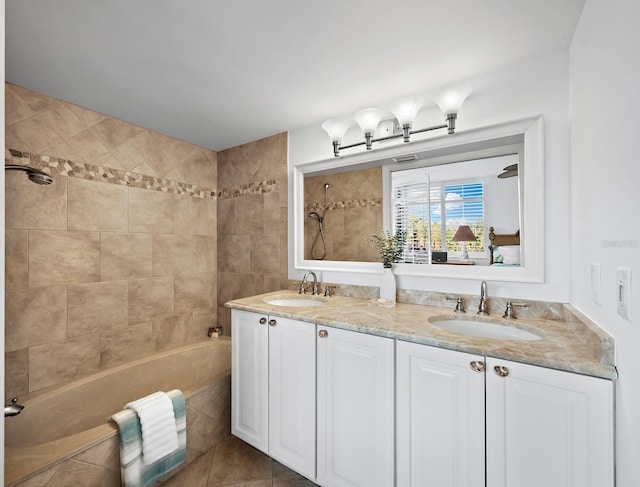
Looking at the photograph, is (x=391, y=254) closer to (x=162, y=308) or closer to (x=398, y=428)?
(x=398, y=428)

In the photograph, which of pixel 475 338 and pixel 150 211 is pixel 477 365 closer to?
pixel 475 338

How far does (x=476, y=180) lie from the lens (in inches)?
67.8

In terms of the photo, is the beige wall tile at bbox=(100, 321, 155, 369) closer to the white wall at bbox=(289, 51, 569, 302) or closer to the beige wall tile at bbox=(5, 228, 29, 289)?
the beige wall tile at bbox=(5, 228, 29, 289)

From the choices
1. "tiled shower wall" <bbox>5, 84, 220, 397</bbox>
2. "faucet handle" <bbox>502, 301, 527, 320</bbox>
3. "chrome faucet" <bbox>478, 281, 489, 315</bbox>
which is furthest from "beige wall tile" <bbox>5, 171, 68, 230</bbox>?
"faucet handle" <bbox>502, 301, 527, 320</bbox>

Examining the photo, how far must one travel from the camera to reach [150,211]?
8.05 ft

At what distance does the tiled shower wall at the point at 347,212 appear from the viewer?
6.92 ft

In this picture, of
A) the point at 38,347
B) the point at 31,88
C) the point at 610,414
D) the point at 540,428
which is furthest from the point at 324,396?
the point at 31,88

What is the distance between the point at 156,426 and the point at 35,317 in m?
1.07

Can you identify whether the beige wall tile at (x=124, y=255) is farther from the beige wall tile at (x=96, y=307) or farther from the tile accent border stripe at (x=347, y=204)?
the tile accent border stripe at (x=347, y=204)

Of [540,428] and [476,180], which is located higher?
[476,180]

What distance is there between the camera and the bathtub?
4.44 feet

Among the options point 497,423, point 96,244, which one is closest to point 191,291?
point 96,244

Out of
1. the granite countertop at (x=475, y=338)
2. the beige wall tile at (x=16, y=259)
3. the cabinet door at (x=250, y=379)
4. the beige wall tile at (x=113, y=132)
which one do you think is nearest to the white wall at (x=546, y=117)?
the granite countertop at (x=475, y=338)

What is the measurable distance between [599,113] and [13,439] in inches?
120
